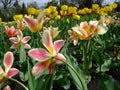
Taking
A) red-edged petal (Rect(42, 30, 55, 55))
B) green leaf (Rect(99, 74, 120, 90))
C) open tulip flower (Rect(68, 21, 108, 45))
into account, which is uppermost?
red-edged petal (Rect(42, 30, 55, 55))

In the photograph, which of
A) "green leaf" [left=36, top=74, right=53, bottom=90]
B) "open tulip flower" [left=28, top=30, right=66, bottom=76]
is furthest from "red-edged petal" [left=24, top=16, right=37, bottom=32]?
"open tulip flower" [left=28, top=30, right=66, bottom=76]

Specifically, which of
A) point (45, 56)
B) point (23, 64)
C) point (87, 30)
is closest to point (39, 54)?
point (45, 56)

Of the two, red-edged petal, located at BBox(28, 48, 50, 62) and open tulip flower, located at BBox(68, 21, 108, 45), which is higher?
red-edged petal, located at BBox(28, 48, 50, 62)

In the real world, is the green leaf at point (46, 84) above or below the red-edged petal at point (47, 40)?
below

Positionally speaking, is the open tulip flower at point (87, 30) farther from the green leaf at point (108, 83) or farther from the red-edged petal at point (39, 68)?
the red-edged petal at point (39, 68)

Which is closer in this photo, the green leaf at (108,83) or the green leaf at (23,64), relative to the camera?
the green leaf at (108,83)

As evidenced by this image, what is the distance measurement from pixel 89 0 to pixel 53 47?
55.0ft

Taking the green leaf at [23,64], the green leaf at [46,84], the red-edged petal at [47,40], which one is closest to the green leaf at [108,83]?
the green leaf at [46,84]

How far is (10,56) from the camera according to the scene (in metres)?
1.28

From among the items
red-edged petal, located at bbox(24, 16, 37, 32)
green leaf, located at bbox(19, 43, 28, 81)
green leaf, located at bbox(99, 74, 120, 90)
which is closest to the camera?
green leaf, located at bbox(99, 74, 120, 90)

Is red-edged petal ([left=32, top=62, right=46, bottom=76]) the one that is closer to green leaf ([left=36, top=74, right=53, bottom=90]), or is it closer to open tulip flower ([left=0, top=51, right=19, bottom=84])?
open tulip flower ([left=0, top=51, right=19, bottom=84])

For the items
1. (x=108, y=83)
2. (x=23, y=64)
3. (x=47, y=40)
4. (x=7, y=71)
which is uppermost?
(x=47, y=40)

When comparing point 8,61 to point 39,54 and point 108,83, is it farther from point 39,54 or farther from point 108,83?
point 108,83

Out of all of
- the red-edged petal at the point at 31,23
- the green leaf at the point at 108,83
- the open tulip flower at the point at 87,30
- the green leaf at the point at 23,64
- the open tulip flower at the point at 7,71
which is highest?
the red-edged petal at the point at 31,23
